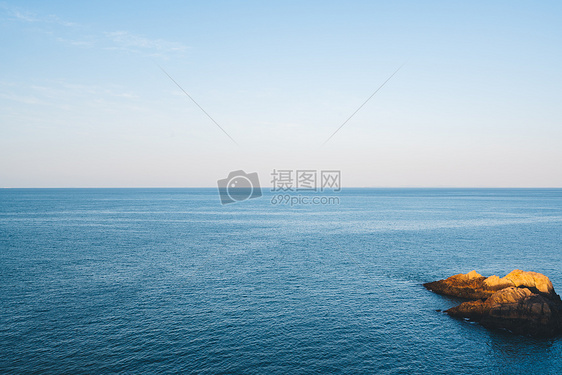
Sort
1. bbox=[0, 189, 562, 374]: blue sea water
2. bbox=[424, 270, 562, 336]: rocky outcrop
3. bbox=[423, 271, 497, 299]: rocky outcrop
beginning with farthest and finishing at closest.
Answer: bbox=[423, 271, 497, 299]: rocky outcrop, bbox=[424, 270, 562, 336]: rocky outcrop, bbox=[0, 189, 562, 374]: blue sea water

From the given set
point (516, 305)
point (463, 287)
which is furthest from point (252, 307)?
point (516, 305)

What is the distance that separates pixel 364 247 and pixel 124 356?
2516 inches

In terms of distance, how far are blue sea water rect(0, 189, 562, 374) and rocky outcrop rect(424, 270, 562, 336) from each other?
86.0 inches

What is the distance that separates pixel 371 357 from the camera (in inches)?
1385

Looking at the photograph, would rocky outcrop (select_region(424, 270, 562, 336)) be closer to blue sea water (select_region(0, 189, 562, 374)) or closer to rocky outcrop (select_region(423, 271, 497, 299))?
rocky outcrop (select_region(423, 271, 497, 299))

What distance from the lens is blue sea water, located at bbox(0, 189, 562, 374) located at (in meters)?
34.4

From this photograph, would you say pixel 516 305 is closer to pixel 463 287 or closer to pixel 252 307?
pixel 463 287

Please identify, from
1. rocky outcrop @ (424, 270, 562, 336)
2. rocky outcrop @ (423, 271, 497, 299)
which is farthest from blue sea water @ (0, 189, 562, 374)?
rocky outcrop @ (423, 271, 497, 299)

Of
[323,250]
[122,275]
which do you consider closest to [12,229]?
[122,275]

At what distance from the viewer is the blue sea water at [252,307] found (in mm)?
34375

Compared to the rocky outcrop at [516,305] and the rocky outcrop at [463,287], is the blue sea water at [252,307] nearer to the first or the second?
the rocky outcrop at [516,305]

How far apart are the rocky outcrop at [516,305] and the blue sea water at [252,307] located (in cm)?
218

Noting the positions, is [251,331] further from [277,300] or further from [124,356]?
[124,356]

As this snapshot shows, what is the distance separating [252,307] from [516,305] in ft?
115
